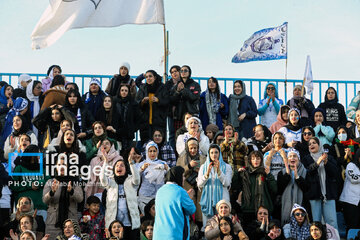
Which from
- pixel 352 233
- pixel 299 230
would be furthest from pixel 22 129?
pixel 352 233

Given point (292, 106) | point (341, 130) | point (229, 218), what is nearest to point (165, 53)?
point (292, 106)

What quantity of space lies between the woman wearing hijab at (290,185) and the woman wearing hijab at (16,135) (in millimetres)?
4636

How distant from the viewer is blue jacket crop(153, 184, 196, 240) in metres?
10.5

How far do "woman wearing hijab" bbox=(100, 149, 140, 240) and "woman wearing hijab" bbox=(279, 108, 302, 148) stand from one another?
3379mm

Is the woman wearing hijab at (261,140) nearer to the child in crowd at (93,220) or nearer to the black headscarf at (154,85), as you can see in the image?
the black headscarf at (154,85)

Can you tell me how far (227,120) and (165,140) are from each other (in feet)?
4.91

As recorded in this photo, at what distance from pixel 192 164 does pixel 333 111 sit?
14.5 feet

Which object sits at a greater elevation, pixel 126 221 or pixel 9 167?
pixel 9 167

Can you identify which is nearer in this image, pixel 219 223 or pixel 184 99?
pixel 219 223

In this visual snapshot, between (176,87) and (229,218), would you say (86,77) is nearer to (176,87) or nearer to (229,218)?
(176,87)

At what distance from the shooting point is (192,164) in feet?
43.3

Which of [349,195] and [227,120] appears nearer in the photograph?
[349,195]

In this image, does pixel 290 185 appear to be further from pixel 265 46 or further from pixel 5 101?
pixel 5 101

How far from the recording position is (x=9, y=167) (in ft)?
45.4
